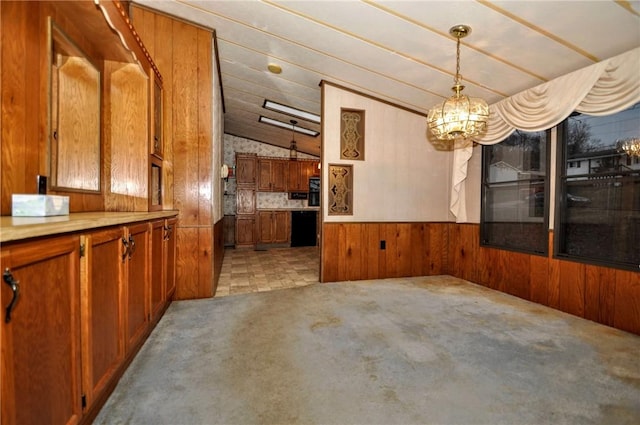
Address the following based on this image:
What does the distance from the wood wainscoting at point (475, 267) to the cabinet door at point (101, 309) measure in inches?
107

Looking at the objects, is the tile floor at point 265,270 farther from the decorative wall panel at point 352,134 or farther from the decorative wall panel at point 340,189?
the decorative wall panel at point 352,134

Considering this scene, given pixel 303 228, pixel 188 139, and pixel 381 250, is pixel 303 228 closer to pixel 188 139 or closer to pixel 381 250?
pixel 381 250

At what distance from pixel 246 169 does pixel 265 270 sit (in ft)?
11.1

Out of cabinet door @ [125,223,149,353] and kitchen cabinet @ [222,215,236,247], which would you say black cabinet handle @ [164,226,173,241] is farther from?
kitchen cabinet @ [222,215,236,247]

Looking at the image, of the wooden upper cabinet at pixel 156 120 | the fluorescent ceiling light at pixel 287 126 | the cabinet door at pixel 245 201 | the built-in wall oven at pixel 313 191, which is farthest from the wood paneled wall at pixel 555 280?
the cabinet door at pixel 245 201

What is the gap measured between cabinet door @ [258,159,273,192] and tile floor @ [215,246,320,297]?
5.25ft

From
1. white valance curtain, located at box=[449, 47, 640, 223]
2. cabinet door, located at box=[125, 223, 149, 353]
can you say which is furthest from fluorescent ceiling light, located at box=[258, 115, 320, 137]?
cabinet door, located at box=[125, 223, 149, 353]

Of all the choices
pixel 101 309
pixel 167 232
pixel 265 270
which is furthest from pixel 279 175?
pixel 101 309

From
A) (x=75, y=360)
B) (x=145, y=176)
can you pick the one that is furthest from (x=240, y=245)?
(x=75, y=360)

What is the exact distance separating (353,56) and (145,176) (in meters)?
2.40

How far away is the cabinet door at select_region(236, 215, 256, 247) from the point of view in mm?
7252

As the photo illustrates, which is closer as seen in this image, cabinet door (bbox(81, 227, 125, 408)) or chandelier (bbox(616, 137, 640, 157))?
cabinet door (bbox(81, 227, 125, 408))

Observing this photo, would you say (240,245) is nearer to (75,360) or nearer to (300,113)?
(300,113)

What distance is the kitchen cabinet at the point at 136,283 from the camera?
1686 millimetres
